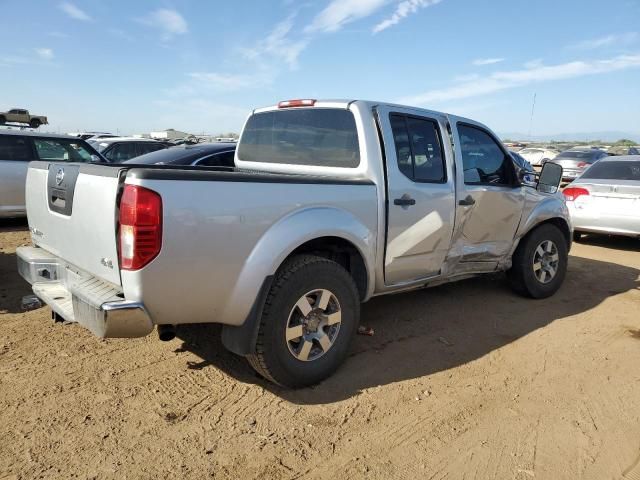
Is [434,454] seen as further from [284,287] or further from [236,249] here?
[236,249]

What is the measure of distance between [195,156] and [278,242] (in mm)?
5003

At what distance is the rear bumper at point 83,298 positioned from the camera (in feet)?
8.46


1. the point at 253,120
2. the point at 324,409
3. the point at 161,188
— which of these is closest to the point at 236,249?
the point at 161,188

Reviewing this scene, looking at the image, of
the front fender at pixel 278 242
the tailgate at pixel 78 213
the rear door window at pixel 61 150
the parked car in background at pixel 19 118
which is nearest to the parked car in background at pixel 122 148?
the parked car in background at pixel 19 118

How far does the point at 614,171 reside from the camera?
27.7 ft

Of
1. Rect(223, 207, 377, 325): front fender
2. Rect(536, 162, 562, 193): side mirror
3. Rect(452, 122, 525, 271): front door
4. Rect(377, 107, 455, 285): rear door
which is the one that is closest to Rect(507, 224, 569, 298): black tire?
Rect(452, 122, 525, 271): front door

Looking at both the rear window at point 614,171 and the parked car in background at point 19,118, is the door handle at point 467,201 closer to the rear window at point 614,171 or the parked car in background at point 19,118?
the rear window at point 614,171

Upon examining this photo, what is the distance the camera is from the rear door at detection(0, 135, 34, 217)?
26.9 ft

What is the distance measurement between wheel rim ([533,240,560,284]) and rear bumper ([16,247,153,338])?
13.7 feet

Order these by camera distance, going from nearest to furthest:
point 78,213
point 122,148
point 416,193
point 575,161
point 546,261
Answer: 1. point 78,213
2. point 416,193
3. point 546,261
4. point 122,148
5. point 575,161

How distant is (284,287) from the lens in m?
3.05

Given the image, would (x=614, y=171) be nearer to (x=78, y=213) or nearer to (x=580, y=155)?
(x=78, y=213)

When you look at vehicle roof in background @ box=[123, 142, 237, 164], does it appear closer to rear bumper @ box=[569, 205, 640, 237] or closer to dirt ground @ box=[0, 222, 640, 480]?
dirt ground @ box=[0, 222, 640, 480]

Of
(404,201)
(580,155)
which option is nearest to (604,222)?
(404,201)
